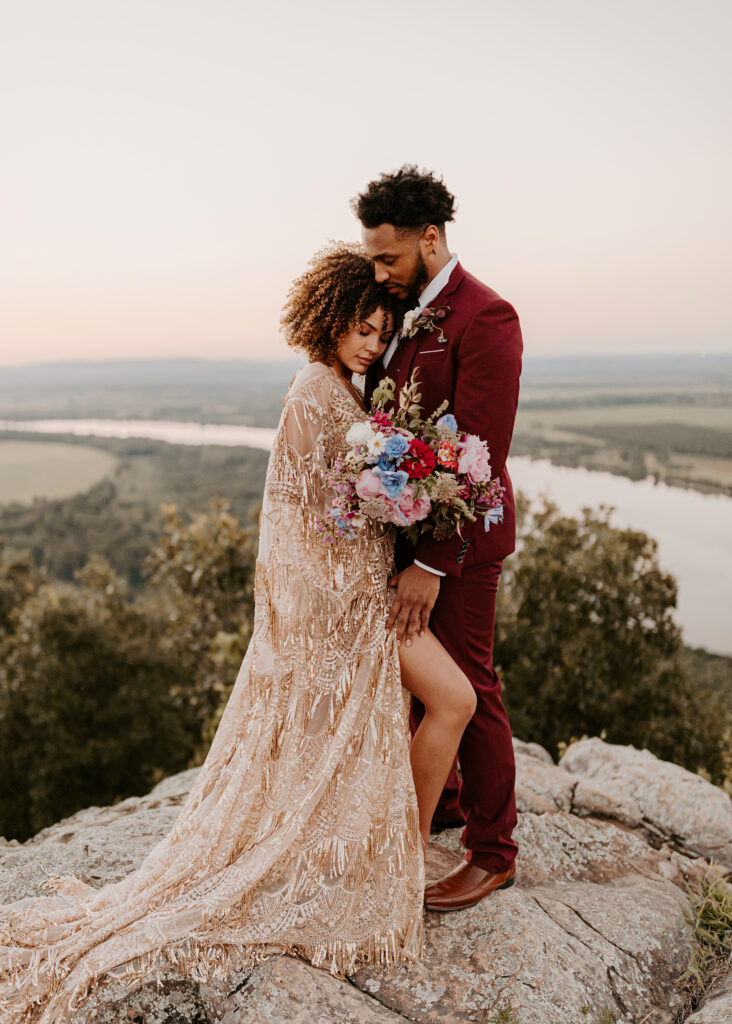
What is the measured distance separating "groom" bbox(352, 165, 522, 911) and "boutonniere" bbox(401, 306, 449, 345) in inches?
0.7

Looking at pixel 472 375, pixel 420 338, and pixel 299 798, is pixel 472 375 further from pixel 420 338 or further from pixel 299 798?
pixel 299 798

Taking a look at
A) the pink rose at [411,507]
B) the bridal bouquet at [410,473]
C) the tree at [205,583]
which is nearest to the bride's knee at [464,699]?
the bridal bouquet at [410,473]

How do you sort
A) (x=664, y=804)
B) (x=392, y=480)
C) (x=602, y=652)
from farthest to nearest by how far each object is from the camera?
(x=602, y=652) → (x=664, y=804) → (x=392, y=480)

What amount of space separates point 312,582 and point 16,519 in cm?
4079

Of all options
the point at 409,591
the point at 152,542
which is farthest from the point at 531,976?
the point at 152,542

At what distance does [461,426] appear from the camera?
A: 10.7ft

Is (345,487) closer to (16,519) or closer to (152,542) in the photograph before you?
(152,542)

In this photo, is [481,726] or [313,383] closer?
[313,383]

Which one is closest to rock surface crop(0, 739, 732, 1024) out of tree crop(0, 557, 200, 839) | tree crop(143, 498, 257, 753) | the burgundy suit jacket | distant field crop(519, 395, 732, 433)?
the burgundy suit jacket

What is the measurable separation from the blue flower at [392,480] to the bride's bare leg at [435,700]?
808 millimetres

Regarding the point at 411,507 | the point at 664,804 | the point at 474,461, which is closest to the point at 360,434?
the point at 411,507

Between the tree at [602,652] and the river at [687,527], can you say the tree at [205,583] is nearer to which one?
the tree at [602,652]

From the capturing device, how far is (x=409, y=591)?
3.33m

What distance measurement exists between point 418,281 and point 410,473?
1062mm
